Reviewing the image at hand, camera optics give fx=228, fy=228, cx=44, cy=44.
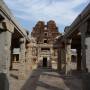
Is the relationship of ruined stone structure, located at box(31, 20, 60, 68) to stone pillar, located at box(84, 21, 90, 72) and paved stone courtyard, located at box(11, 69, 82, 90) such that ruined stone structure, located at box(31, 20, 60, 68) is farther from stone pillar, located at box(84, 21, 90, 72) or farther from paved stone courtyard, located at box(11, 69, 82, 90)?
stone pillar, located at box(84, 21, 90, 72)

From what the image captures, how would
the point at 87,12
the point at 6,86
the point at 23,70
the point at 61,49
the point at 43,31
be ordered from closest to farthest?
the point at 87,12 → the point at 6,86 → the point at 23,70 → the point at 61,49 → the point at 43,31

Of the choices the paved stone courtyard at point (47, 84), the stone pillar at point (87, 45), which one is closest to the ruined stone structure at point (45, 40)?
the paved stone courtyard at point (47, 84)

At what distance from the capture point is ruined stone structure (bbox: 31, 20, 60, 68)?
38438 mm

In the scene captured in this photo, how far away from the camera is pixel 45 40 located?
147ft

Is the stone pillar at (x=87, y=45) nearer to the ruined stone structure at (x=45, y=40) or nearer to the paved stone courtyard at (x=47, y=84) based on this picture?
the paved stone courtyard at (x=47, y=84)

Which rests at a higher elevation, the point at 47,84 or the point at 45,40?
the point at 45,40

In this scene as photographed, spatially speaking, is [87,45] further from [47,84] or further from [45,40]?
[45,40]

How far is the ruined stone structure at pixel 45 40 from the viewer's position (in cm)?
3844

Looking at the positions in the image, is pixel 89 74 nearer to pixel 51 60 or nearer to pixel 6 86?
pixel 6 86

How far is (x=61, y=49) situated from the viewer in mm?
23984

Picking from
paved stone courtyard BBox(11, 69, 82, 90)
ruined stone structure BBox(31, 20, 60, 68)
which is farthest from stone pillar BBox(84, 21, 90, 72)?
ruined stone structure BBox(31, 20, 60, 68)

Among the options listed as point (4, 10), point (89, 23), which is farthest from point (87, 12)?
point (4, 10)

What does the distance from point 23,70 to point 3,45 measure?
25.7ft

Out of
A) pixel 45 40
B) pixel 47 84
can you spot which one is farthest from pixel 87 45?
pixel 45 40
